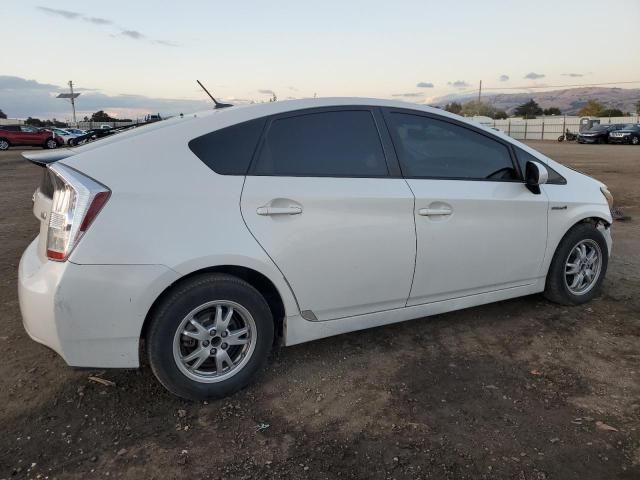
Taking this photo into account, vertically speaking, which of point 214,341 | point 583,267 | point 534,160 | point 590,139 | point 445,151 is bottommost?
point 590,139

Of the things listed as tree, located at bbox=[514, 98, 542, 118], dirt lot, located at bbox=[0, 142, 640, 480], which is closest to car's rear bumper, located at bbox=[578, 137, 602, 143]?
dirt lot, located at bbox=[0, 142, 640, 480]

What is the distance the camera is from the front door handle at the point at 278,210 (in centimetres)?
288

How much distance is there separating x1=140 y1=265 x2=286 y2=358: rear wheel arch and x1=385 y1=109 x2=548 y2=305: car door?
3.00 feet

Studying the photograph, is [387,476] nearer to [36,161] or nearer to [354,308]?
[354,308]

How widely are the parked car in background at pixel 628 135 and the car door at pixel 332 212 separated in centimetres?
3779

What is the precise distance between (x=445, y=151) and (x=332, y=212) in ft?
3.47

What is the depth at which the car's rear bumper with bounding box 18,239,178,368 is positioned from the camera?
8.36 feet

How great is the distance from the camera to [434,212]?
11.1 feet

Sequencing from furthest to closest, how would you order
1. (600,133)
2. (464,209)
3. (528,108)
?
(528,108) < (600,133) < (464,209)

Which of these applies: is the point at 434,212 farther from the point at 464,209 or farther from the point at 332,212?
the point at 332,212

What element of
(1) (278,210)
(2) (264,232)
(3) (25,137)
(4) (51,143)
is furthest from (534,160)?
(3) (25,137)

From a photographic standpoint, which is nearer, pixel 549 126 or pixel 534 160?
pixel 534 160

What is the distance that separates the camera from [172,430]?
8.88 feet

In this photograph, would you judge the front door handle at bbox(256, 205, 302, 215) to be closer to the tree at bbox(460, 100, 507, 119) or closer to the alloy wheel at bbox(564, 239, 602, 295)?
the alloy wheel at bbox(564, 239, 602, 295)
